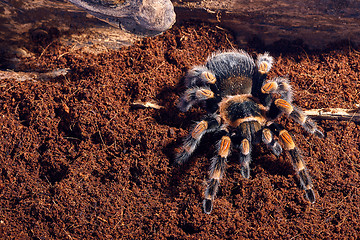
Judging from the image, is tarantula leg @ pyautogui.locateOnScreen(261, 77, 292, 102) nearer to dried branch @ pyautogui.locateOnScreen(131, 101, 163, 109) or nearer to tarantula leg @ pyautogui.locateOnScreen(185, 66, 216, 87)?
tarantula leg @ pyautogui.locateOnScreen(185, 66, 216, 87)

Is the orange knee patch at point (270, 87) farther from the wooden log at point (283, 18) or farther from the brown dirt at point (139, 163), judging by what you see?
the wooden log at point (283, 18)

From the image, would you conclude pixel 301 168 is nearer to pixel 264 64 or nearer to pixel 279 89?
pixel 279 89

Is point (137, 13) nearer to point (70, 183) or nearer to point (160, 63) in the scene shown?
point (160, 63)

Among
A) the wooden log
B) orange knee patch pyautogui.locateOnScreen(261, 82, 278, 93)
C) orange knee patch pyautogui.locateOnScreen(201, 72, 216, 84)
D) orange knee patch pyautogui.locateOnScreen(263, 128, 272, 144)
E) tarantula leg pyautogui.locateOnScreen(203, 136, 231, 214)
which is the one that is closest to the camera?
tarantula leg pyautogui.locateOnScreen(203, 136, 231, 214)

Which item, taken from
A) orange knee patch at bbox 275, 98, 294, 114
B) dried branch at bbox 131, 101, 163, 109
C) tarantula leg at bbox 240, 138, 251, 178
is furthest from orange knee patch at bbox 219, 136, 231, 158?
dried branch at bbox 131, 101, 163, 109

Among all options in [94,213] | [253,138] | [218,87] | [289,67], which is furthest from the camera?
[289,67]

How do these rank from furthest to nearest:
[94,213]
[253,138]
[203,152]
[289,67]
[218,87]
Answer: [289,67]
[218,87]
[203,152]
[253,138]
[94,213]

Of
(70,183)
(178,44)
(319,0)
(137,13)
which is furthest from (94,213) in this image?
(319,0)
